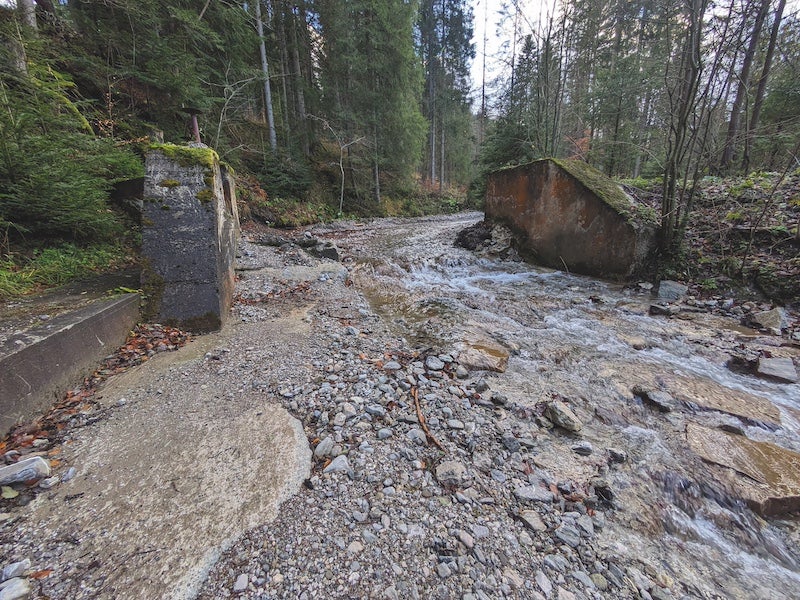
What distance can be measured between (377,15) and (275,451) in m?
16.2

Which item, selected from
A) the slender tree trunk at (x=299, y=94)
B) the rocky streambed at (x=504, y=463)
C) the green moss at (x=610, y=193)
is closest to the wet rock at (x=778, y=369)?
the rocky streambed at (x=504, y=463)

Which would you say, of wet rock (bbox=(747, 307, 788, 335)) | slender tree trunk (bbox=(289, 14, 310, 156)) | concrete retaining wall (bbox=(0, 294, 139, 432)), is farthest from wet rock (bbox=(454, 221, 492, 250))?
slender tree trunk (bbox=(289, 14, 310, 156))

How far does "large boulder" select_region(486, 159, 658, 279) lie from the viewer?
17.3 ft

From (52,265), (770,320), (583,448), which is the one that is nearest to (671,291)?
(770,320)

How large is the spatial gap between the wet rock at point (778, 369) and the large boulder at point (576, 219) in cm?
259

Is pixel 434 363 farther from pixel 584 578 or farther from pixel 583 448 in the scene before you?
pixel 584 578

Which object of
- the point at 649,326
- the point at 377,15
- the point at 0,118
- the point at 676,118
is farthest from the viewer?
the point at 377,15

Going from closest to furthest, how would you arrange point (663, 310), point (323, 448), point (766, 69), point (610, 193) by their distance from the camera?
point (323, 448) → point (663, 310) → point (610, 193) → point (766, 69)

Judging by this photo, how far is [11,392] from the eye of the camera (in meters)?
1.72

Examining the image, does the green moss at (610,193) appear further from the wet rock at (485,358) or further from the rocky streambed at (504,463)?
the wet rock at (485,358)

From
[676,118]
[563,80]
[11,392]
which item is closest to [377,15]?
[563,80]

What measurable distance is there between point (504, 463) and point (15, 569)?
2.15 metres

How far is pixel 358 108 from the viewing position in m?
13.6

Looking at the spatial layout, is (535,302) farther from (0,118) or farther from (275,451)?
(0,118)
